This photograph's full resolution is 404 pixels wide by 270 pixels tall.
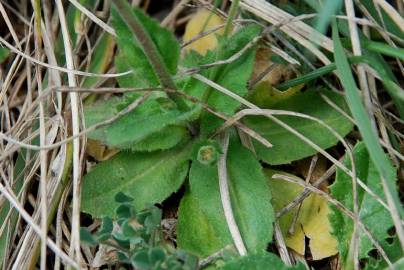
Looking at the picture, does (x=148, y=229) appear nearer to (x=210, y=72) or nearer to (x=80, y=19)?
(x=210, y=72)

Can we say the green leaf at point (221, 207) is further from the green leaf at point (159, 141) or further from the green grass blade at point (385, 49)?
the green grass blade at point (385, 49)

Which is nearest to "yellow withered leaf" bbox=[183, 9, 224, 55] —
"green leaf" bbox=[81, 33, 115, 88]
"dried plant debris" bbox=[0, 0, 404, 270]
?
"dried plant debris" bbox=[0, 0, 404, 270]

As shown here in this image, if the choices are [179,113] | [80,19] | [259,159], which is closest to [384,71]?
[259,159]

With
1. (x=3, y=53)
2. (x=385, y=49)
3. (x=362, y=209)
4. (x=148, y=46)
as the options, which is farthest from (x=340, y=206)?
(x=3, y=53)

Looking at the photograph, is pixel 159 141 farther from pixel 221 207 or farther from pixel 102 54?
pixel 102 54

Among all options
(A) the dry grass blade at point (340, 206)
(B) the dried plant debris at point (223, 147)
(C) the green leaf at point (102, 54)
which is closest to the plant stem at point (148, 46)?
(B) the dried plant debris at point (223, 147)

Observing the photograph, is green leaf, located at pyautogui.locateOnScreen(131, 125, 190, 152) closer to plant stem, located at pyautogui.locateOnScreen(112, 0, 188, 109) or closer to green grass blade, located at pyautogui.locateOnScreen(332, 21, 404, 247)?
plant stem, located at pyautogui.locateOnScreen(112, 0, 188, 109)
